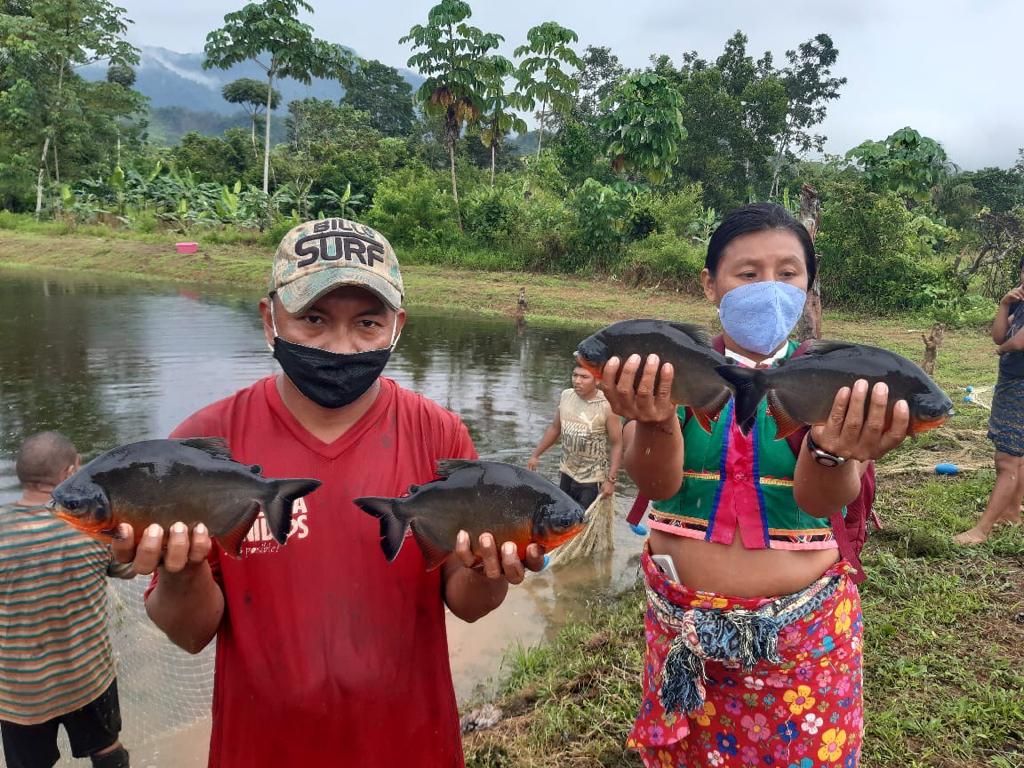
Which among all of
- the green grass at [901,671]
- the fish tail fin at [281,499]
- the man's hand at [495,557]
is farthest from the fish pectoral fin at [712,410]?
the green grass at [901,671]

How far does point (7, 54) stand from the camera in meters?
33.4

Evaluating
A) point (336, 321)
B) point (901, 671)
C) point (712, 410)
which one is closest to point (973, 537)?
point (901, 671)

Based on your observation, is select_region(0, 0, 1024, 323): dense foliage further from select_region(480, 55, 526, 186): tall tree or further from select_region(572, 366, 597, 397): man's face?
Result: select_region(572, 366, 597, 397): man's face

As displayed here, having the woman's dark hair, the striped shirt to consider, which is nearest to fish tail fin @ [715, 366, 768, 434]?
the woman's dark hair

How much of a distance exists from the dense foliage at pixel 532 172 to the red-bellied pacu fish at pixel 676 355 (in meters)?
21.8

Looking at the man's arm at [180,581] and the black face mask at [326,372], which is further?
the black face mask at [326,372]

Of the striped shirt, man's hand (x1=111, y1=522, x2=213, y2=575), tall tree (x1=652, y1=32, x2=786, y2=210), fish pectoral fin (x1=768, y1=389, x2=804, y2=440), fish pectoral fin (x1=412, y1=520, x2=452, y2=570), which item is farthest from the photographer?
tall tree (x1=652, y1=32, x2=786, y2=210)

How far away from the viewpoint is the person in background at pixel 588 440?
6355 mm

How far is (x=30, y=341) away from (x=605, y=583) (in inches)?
538

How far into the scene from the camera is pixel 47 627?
3252mm

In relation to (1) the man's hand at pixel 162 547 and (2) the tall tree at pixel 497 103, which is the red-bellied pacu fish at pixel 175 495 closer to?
(1) the man's hand at pixel 162 547

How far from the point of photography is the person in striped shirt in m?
3.20

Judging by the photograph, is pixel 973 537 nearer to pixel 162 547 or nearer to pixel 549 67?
pixel 162 547

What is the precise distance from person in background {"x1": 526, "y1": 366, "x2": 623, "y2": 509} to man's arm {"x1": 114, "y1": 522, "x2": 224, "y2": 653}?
4.64 metres
